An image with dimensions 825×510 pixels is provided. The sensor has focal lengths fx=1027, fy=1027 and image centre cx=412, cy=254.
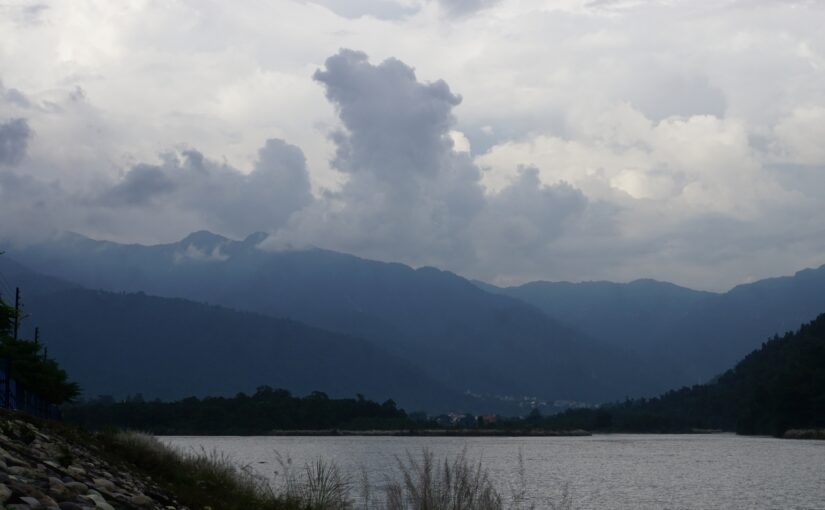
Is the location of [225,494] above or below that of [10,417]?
below

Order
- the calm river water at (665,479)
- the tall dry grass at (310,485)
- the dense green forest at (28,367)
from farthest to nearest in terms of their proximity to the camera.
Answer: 1. the dense green forest at (28,367)
2. the calm river water at (665,479)
3. the tall dry grass at (310,485)

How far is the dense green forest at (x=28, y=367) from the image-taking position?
70.6m

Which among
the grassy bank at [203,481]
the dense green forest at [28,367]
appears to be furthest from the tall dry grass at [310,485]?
the dense green forest at [28,367]

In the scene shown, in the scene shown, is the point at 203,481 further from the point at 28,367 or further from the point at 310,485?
the point at 28,367

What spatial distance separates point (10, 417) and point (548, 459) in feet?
276

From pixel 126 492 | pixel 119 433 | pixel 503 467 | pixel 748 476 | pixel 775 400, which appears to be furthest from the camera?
pixel 775 400

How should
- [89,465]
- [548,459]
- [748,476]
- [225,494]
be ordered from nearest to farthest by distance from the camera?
[89,465] → [225,494] → [748,476] → [548,459]

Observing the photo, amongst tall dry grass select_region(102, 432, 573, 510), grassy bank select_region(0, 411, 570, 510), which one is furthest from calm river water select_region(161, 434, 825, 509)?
grassy bank select_region(0, 411, 570, 510)

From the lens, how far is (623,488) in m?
64.8

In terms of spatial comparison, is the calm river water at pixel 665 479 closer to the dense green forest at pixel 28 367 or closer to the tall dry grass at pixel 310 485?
the tall dry grass at pixel 310 485

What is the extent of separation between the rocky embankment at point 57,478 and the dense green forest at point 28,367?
1505 inches

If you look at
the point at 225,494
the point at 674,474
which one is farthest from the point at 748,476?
the point at 225,494

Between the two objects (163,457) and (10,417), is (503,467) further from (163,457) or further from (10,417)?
(10,417)

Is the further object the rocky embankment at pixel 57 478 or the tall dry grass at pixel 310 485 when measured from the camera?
the tall dry grass at pixel 310 485
